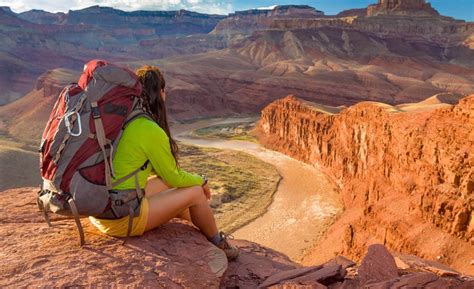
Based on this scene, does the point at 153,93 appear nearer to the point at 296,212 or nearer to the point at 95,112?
the point at 95,112

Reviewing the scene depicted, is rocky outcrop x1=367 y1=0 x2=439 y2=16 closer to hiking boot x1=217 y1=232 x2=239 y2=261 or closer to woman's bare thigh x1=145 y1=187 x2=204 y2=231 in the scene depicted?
hiking boot x1=217 y1=232 x2=239 y2=261

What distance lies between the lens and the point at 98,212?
521 centimetres

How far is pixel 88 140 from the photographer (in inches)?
197

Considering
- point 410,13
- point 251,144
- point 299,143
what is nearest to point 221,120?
point 251,144

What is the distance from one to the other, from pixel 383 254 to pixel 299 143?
3635 centimetres

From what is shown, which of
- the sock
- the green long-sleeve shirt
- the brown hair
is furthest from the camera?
the sock

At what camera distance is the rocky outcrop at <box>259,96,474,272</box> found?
14.5 meters

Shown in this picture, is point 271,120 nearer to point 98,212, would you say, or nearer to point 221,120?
point 221,120

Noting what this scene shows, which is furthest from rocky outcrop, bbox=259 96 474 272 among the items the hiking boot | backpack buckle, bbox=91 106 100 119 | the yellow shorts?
backpack buckle, bbox=91 106 100 119

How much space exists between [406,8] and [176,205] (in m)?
150

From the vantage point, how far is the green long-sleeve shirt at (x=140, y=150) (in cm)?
522

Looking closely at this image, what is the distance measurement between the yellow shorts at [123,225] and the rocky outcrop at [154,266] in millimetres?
143

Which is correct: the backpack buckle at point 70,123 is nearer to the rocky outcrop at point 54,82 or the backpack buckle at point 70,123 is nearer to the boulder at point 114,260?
the boulder at point 114,260

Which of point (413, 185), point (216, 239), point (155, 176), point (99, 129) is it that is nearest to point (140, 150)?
point (99, 129)
